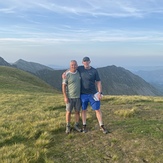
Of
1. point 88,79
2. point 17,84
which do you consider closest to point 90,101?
point 88,79

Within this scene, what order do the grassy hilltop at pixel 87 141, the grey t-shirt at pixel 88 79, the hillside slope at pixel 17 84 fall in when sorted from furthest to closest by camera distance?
1. the hillside slope at pixel 17 84
2. the grey t-shirt at pixel 88 79
3. the grassy hilltop at pixel 87 141

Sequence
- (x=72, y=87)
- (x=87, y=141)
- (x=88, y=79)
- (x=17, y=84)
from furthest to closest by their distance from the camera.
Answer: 1. (x=17, y=84)
2. (x=72, y=87)
3. (x=88, y=79)
4. (x=87, y=141)

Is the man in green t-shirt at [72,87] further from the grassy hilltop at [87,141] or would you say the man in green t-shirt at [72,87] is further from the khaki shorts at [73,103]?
the grassy hilltop at [87,141]

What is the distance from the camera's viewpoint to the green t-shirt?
34.0ft

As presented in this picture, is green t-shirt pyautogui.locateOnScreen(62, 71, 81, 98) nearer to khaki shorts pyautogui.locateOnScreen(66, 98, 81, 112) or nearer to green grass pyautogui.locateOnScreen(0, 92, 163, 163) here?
khaki shorts pyautogui.locateOnScreen(66, 98, 81, 112)

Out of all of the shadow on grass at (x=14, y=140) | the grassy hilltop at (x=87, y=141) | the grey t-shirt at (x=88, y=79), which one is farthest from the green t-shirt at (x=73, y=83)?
the shadow on grass at (x=14, y=140)

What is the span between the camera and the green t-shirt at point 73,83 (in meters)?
10.4

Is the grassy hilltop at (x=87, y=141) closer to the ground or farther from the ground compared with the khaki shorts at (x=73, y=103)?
closer to the ground

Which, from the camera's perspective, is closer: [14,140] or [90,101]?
[14,140]

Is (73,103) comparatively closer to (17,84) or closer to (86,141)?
(86,141)

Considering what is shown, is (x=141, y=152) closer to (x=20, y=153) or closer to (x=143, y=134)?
(x=143, y=134)

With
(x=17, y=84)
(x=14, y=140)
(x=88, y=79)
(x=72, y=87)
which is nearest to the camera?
(x=14, y=140)

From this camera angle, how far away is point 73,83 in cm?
1041

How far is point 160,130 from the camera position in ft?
34.2
